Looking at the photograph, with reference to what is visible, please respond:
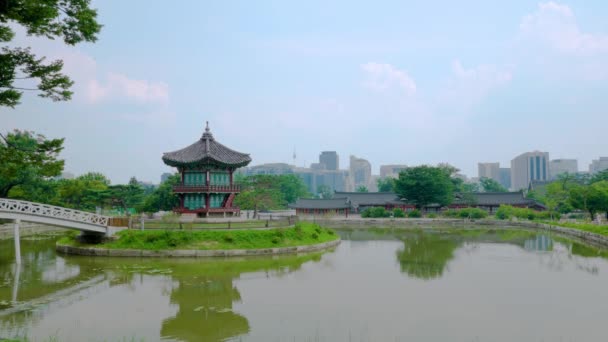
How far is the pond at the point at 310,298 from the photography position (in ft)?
49.0

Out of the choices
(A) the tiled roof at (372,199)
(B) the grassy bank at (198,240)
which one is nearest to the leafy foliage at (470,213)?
(A) the tiled roof at (372,199)

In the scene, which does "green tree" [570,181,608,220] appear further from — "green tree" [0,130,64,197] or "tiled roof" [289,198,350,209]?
"green tree" [0,130,64,197]

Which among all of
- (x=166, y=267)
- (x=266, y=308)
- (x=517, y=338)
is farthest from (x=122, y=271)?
(x=517, y=338)

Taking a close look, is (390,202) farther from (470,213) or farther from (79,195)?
(79,195)

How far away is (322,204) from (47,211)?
59116 millimetres

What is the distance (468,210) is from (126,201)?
162ft

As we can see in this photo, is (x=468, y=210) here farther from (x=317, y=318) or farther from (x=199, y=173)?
(x=317, y=318)

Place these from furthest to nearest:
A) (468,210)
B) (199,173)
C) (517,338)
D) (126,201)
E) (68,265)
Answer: (468,210) → (126,201) → (199,173) → (68,265) → (517,338)

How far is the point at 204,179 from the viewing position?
4125cm

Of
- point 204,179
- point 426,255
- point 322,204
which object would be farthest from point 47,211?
point 322,204

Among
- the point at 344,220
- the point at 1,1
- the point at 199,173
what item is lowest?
the point at 344,220

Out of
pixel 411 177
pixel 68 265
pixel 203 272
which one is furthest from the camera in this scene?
pixel 411 177

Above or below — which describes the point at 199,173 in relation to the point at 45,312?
above

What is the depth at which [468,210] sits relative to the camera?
69.4 meters
